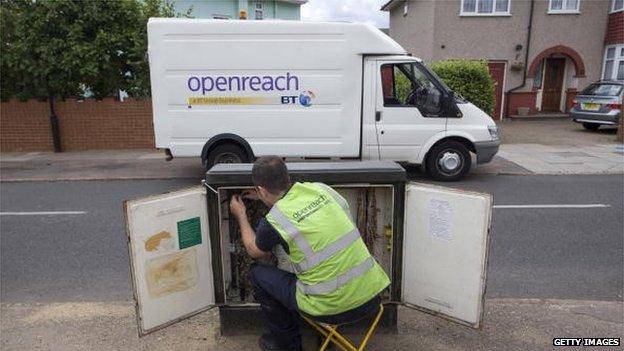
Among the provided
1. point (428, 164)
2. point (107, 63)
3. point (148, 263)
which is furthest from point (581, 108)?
point (148, 263)

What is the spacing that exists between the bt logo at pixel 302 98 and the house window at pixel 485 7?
13152mm

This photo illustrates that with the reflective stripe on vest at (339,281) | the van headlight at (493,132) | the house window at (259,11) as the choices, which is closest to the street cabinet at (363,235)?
the reflective stripe on vest at (339,281)

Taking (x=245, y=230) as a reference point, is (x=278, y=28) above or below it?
above

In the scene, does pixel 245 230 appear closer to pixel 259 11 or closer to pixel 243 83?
pixel 243 83

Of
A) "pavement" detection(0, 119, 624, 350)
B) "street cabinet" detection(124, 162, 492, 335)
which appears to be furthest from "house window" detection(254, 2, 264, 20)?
"street cabinet" detection(124, 162, 492, 335)

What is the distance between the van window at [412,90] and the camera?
8.66 m

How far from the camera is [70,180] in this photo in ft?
31.9

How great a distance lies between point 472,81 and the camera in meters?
13.4

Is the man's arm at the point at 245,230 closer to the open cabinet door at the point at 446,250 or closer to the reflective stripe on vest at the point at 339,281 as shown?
the reflective stripe on vest at the point at 339,281

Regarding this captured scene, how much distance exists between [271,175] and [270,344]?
1225 millimetres

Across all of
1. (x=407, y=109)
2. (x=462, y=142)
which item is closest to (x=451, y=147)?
(x=462, y=142)

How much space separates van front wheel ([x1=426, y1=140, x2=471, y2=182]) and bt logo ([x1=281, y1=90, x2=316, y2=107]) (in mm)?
2449

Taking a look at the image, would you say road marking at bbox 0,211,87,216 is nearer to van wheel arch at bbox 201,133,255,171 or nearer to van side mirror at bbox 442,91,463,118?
van wheel arch at bbox 201,133,255,171

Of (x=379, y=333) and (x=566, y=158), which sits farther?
(x=566, y=158)
